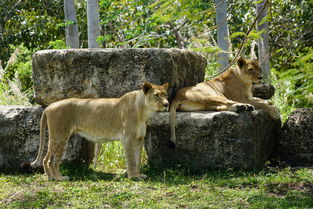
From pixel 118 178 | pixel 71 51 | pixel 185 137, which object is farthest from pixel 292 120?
pixel 71 51

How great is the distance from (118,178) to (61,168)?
48.6 inches

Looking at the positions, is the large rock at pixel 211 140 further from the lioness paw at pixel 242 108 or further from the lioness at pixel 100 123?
the lioness at pixel 100 123

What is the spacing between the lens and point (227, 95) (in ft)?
29.3

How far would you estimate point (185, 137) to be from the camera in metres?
7.78

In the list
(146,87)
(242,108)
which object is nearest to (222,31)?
(242,108)

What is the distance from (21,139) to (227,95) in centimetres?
372

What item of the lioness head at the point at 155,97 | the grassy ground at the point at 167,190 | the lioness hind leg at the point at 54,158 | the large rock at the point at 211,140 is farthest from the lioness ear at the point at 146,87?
the lioness hind leg at the point at 54,158

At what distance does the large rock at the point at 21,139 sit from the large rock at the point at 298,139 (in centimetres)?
351

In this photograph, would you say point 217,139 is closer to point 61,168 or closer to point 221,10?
point 61,168

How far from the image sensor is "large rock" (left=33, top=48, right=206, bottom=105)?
26.3 feet

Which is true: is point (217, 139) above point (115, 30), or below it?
below

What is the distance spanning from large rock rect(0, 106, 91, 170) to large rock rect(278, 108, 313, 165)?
11.5ft

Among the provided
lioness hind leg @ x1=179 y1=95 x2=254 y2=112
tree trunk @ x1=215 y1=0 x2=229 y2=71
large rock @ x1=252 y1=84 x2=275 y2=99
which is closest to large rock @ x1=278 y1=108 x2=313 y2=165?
lioness hind leg @ x1=179 y1=95 x2=254 y2=112

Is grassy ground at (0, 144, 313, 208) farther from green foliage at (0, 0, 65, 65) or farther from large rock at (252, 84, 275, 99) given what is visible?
green foliage at (0, 0, 65, 65)
